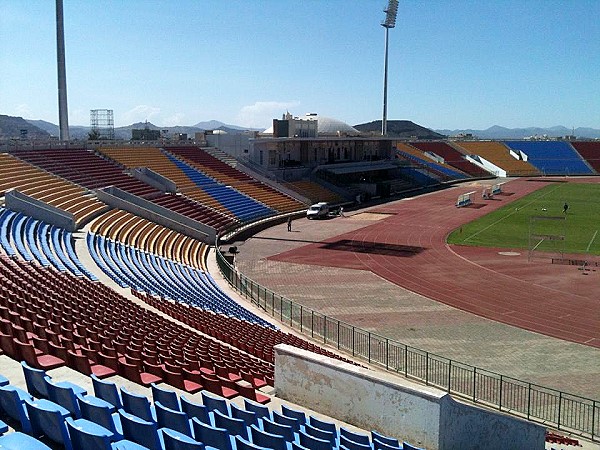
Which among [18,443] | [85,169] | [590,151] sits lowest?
[18,443]

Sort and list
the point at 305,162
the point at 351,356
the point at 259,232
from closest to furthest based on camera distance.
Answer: the point at 351,356
the point at 259,232
the point at 305,162

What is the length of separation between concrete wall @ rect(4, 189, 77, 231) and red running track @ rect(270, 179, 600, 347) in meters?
13.0

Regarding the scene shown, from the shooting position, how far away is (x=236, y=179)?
5825cm

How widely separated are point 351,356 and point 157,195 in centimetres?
2829

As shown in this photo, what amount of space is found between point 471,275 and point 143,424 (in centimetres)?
2919

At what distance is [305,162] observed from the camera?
71875 millimetres

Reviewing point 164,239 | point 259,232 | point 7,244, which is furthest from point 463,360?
point 259,232

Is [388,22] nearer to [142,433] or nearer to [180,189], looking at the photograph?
[180,189]

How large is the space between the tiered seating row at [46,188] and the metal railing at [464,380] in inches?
613

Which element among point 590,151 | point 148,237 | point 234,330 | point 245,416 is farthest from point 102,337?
point 590,151

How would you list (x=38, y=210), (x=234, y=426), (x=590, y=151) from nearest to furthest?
1. (x=234, y=426)
2. (x=38, y=210)
3. (x=590, y=151)

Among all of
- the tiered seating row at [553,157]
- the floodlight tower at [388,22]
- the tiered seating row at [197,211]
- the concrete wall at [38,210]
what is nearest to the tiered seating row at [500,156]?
the tiered seating row at [553,157]

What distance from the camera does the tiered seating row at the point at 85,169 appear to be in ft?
135

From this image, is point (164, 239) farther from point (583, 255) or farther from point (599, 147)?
point (599, 147)
